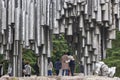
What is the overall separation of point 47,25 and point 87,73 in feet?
8.30

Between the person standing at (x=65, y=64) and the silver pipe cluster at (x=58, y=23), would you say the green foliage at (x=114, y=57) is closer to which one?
the person standing at (x=65, y=64)

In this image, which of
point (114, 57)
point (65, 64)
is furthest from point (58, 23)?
point (114, 57)

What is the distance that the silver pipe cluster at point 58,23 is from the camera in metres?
25.8

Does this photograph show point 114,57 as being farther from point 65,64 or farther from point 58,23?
point 58,23

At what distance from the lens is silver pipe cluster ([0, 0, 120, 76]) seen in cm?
2581

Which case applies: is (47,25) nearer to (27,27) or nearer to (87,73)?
(27,27)

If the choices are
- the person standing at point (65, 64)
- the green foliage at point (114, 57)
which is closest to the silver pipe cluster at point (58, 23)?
the person standing at point (65, 64)

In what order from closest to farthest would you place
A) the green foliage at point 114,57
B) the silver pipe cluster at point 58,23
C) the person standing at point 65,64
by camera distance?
the silver pipe cluster at point 58,23 → the person standing at point 65,64 → the green foliage at point 114,57

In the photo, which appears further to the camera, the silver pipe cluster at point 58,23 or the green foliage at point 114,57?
the green foliage at point 114,57

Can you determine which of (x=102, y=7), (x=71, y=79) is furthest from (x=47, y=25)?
(x=71, y=79)

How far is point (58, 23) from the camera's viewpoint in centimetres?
2602

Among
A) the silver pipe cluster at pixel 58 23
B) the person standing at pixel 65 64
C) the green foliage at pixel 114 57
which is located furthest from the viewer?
the green foliage at pixel 114 57

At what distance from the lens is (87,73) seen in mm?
26719

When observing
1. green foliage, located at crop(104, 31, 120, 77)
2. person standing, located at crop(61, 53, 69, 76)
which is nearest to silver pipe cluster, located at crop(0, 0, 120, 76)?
person standing, located at crop(61, 53, 69, 76)
